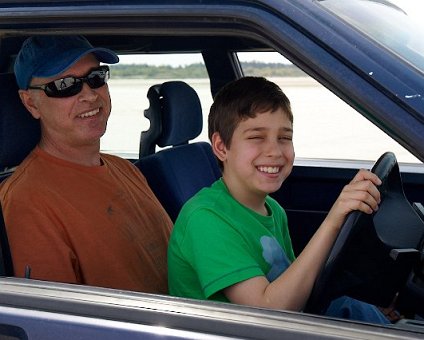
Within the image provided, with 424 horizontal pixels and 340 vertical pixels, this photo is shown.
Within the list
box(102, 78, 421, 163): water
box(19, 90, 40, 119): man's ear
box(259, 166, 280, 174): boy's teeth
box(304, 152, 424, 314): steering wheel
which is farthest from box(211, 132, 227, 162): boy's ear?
box(102, 78, 421, 163): water

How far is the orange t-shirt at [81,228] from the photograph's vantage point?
218 cm

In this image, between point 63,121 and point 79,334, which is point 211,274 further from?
point 63,121

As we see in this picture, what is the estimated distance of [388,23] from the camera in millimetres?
1854

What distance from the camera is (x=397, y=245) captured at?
1.92 m

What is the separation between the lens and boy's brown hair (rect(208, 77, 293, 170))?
2123 mm

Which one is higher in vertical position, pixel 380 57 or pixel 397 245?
pixel 380 57

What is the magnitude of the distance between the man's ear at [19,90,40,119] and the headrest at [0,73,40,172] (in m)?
0.04

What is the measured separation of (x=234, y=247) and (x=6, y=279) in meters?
0.53

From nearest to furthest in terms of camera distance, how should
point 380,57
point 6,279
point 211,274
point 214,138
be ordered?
point 380,57 → point 6,279 → point 211,274 → point 214,138

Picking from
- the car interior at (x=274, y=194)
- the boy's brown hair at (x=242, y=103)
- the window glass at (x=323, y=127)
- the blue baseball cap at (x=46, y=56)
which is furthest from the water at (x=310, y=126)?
the boy's brown hair at (x=242, y=103)

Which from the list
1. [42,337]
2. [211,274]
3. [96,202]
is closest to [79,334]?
[42,337]

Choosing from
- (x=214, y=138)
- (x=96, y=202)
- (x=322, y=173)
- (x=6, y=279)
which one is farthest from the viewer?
(x=322, y=173)

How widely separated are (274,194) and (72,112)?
1.42m

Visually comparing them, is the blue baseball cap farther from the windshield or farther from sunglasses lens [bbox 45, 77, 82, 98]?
the windshield
